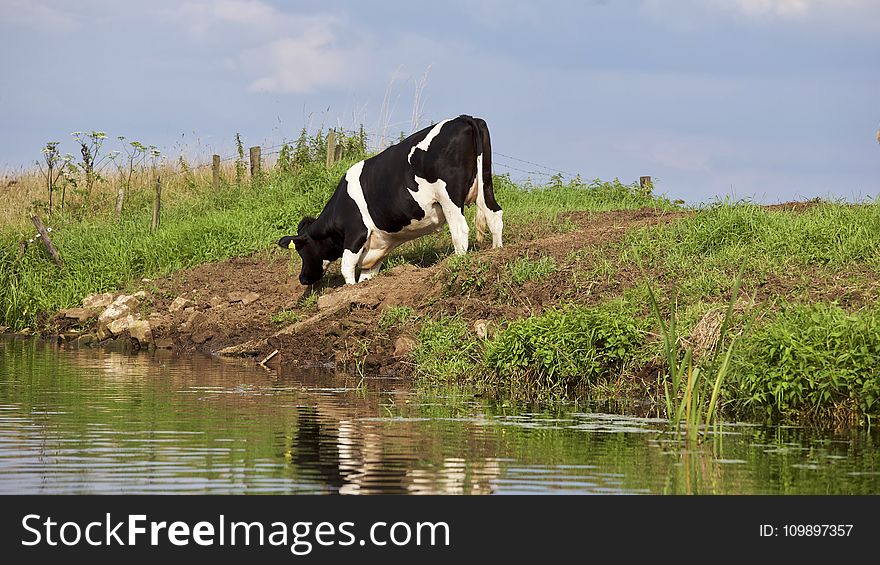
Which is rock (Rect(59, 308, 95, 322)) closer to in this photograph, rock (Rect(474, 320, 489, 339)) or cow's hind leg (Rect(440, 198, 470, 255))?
cow's hind leg (Rect(440, 198, 470, 255))

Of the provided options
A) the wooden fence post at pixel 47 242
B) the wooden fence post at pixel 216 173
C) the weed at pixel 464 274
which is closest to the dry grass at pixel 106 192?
the wooden fence post at pixel 216 173

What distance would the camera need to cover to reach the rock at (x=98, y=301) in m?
20.7

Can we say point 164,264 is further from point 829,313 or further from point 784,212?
point 829,313

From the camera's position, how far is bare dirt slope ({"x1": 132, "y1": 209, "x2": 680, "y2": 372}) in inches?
580

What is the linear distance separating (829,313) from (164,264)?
49.1 feet

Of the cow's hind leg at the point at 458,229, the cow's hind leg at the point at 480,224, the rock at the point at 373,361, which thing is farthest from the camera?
the cow's hind leg at the point at 480,224

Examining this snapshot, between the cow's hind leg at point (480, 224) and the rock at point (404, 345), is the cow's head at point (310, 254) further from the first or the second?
the rock at point (404, 345)

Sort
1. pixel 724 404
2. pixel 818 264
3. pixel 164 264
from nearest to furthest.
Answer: pixel 724 404
pixel 818 264
pixel 164 264

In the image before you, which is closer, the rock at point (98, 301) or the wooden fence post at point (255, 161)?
the rock at point (98, 301)

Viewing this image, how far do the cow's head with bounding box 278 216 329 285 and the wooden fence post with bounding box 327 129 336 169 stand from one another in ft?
24.2

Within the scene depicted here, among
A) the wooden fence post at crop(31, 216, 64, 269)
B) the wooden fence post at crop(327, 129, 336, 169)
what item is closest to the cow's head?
the wooden fence post at crop(31, 216, 64, 269)
